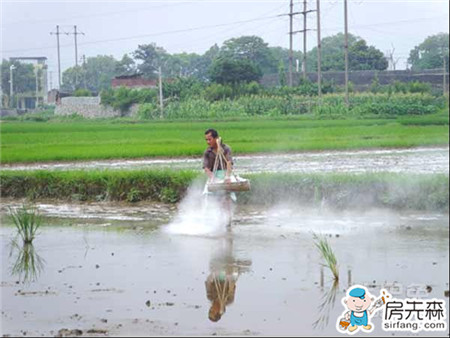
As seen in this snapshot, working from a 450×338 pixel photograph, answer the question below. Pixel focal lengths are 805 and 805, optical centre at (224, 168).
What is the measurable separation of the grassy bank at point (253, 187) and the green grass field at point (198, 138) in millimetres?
5296

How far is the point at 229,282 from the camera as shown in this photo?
324 inches

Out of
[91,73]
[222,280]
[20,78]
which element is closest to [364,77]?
[222,280]

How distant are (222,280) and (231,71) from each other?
4397 centimetres

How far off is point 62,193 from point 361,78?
31799 mm

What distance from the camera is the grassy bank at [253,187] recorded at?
12.1m

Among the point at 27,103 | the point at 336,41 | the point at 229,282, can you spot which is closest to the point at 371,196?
the point at 229,282

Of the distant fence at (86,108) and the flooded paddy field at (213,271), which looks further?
the distant fence at (86,108)

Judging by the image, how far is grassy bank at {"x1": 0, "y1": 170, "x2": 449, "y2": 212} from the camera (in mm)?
12062

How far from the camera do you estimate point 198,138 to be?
28391 mm

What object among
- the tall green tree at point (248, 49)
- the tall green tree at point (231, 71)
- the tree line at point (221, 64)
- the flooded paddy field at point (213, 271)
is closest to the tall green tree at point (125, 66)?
the tree line at point (221, 64)

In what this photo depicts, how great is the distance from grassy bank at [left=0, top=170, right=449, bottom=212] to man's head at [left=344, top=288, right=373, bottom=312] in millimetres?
3760

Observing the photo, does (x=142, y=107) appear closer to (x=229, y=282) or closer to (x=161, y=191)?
(x=161, y=191)

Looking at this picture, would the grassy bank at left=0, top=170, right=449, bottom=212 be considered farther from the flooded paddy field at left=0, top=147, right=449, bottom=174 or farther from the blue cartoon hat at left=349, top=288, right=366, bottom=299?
the blue cartoon hat at left=349, top=288, right=366, bottom=299

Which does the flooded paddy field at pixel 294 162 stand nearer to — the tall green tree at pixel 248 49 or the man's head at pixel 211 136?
the man's head at pixel 211 136
